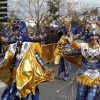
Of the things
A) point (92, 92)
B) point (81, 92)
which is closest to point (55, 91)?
point (81, 92)

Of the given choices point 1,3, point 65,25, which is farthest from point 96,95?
point 1,3

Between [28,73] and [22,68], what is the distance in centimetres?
14

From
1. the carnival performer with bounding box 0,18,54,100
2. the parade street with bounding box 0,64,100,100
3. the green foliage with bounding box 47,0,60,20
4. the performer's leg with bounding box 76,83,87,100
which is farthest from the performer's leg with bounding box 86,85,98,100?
the green foliage with bounding box 47,0,60,20

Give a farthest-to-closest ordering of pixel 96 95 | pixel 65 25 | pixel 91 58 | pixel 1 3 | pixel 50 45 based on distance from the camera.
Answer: pixel 50 45 → pixel 1 3 → pixel 65 25 → pixel 96 95 → pixel 91 58

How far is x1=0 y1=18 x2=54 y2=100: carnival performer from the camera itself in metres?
4.91

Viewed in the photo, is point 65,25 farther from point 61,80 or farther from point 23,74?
point 23,74

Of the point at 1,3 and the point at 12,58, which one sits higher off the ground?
the point at 1,3

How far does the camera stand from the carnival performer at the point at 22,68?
16.1ft

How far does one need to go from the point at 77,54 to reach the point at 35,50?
0.78 metres

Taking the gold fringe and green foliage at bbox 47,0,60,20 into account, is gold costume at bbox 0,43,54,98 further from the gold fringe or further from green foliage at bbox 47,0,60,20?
green foliage at bbox 47,0,60,20

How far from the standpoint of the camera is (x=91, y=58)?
15.8 feet

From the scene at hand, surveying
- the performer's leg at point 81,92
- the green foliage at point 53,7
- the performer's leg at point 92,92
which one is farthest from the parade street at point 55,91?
the green foliage at point 53,7

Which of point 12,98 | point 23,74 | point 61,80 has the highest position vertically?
point 23,74

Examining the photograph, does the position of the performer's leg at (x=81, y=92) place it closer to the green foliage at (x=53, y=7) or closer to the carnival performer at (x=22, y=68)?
the carnival performer at (x=22, y=68)
